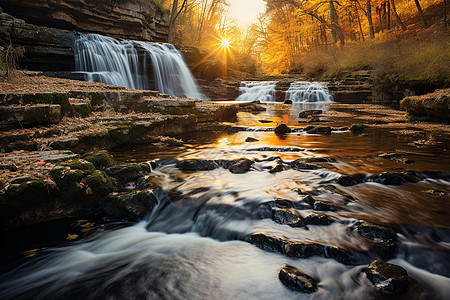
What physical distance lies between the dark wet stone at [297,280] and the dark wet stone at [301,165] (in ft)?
10.2

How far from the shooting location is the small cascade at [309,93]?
21859 millimetres

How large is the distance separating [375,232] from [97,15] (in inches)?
921

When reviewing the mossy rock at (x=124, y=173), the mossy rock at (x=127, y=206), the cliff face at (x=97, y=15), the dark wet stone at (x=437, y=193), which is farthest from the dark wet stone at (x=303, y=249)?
the cliff face at (x=97, y=15)

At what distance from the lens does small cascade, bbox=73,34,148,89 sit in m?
14.4

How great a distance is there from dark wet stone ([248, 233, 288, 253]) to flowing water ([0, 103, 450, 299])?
90 mm

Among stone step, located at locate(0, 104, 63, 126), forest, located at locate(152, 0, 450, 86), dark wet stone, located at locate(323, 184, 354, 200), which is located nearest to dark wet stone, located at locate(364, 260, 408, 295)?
dark wet stone, located at locate(323, 184, 354, 200)

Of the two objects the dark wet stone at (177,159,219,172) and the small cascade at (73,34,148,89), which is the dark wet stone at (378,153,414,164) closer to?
the dark wet stone at (177,159,219,172)

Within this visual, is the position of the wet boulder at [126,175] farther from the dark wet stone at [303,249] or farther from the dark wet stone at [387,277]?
the dark wet stone at [387,277]

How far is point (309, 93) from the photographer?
22250 millimetres

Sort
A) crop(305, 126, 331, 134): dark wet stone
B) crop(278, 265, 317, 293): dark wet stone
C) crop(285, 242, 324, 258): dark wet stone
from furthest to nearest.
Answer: crop(305, 126, 331, 134): dark wet stone → crop(285, 242, 324, 258): dark wet stone → crop(278, 265, 317, 293): dark wet stone

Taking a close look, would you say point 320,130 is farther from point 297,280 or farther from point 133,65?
point 133,65

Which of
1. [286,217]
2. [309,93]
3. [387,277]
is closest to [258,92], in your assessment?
[309,93]

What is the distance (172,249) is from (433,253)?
10.2 ft

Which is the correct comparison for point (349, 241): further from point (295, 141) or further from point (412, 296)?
point (295, 141)
